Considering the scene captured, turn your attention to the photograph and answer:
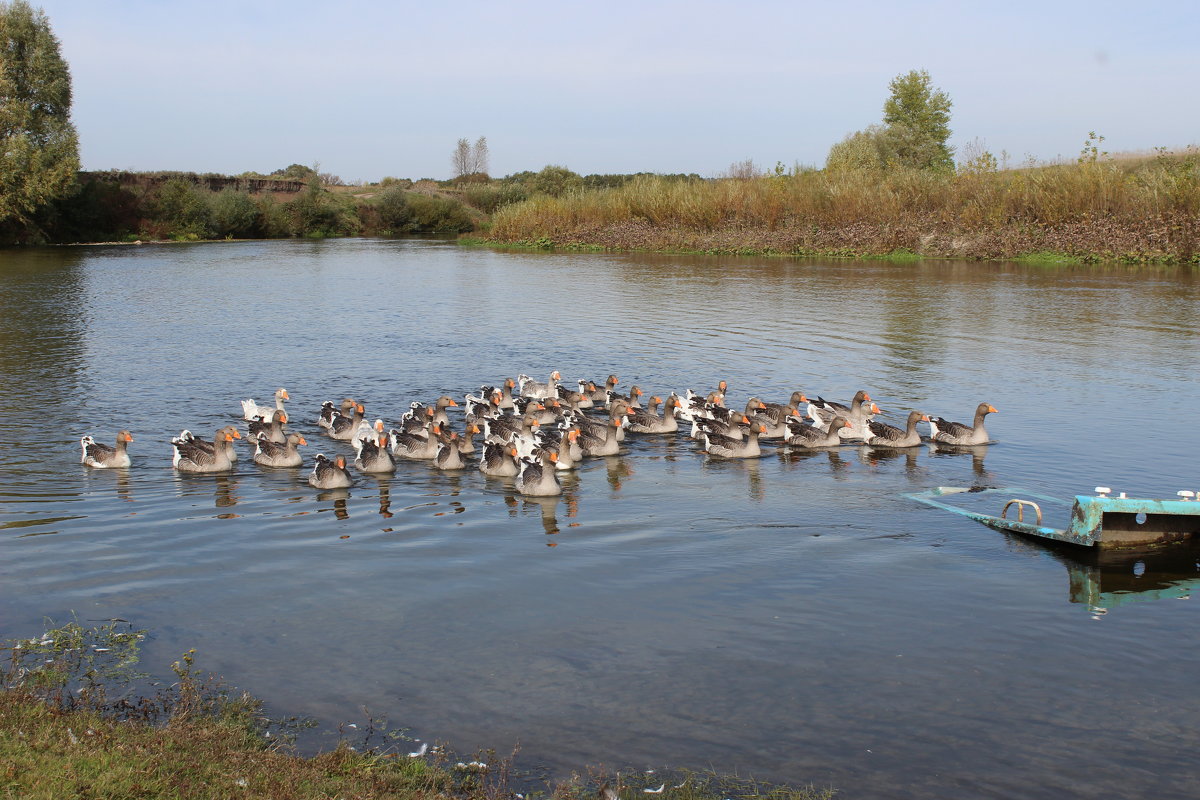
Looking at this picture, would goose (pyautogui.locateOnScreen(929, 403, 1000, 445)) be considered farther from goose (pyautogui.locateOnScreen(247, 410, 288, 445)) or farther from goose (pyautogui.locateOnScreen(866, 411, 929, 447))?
goose (pyautogui.locateOnScreen(247, 410, 288, 445))

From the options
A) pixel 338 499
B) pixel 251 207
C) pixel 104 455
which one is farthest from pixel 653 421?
pixel 251 207

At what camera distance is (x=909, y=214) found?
49.8 m

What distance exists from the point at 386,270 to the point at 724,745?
44.5 metres

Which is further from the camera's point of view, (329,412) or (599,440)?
(329,412)

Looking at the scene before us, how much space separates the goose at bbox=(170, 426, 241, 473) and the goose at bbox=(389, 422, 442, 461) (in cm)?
231

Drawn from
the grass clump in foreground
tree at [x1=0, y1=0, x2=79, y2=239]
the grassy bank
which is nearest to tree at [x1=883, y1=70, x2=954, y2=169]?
the grassy bank

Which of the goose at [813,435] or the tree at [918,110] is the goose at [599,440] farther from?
the tree at [918,110]

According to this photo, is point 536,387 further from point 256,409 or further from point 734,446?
point 734,446

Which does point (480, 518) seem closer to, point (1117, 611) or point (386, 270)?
point (1117, 611)

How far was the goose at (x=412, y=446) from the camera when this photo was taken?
15000 millimetres

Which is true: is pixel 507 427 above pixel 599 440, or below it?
above

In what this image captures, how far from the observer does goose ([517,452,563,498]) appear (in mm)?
13445

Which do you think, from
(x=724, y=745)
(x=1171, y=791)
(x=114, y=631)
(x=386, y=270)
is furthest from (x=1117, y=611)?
(x=386, y=270)

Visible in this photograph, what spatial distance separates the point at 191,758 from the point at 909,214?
48439 mm
